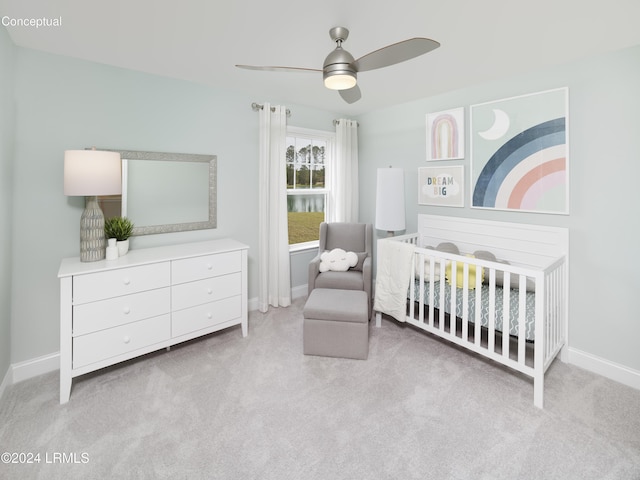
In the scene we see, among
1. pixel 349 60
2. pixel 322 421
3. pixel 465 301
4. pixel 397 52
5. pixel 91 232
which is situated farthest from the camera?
pixel 465 301

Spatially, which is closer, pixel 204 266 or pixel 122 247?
pixel 122 247

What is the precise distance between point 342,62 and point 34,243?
246 centimetres

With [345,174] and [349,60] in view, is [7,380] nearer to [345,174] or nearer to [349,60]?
[349,60]

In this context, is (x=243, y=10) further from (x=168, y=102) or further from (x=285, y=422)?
(x=285, y=422)

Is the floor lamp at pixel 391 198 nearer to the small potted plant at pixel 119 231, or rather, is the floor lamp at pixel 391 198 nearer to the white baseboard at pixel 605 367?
the white baseboard at pixel 605 367

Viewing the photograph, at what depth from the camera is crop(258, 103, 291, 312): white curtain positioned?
3.42 metres

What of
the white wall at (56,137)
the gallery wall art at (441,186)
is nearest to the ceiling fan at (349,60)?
the white wall at (56,137)

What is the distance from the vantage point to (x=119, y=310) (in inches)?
87.5

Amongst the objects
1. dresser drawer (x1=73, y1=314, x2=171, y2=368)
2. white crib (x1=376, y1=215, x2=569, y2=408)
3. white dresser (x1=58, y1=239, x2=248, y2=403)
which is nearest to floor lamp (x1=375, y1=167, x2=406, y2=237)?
white crib (x1=376, y1=215, x2=569, y2=408)

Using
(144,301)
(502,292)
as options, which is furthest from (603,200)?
(144,301)

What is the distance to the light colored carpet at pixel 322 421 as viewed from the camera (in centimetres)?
156

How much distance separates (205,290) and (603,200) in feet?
10.2

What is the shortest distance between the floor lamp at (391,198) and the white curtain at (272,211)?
1068 mm

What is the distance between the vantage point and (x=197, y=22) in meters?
1.87
